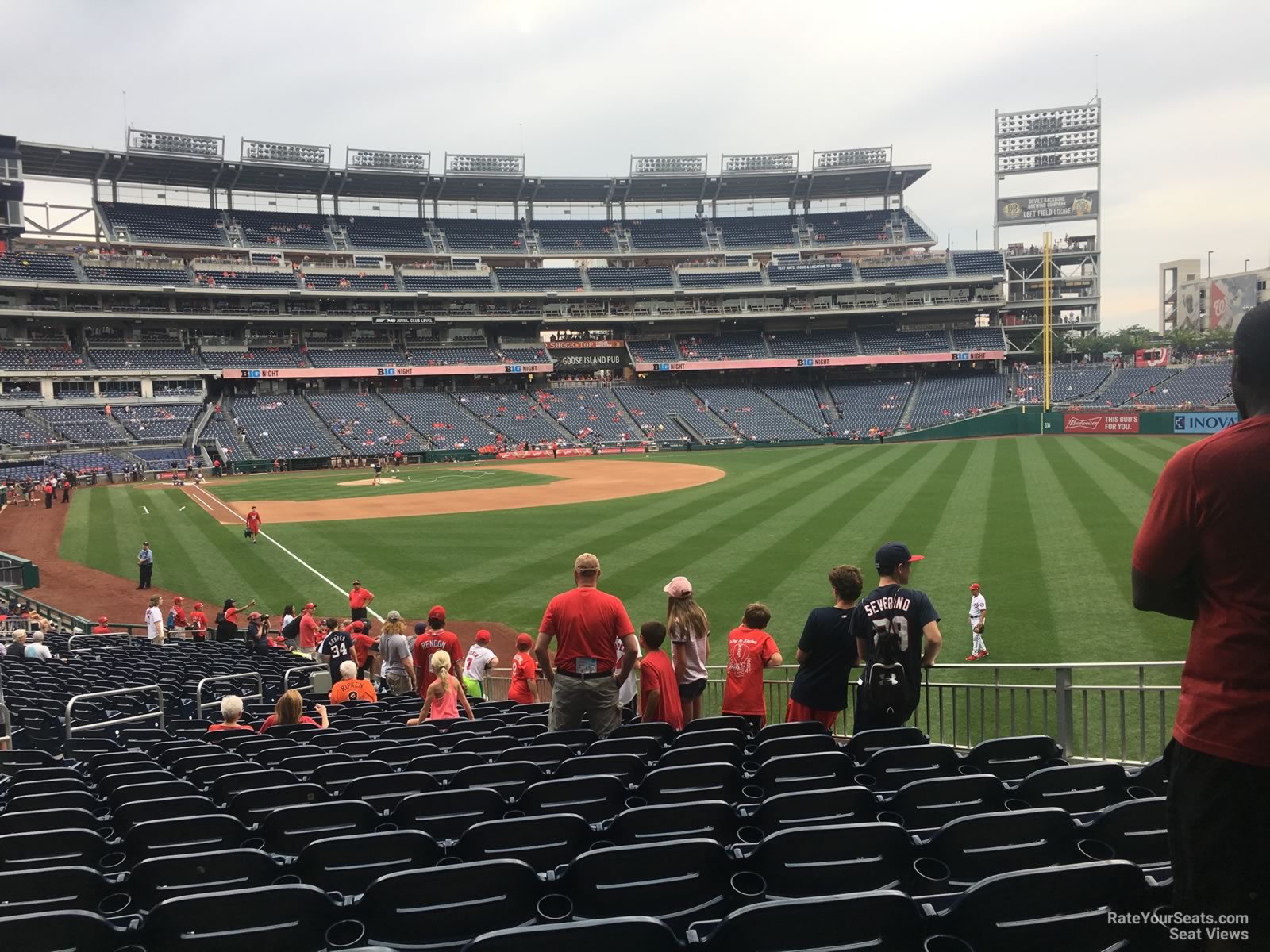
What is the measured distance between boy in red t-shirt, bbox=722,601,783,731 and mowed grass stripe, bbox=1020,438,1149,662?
26.6ft

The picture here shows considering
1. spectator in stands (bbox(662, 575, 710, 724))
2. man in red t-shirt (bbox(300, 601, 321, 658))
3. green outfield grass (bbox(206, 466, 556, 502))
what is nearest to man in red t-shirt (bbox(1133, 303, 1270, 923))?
spectator in stands (bbox(662, 575, 710, 724))

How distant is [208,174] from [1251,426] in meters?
84.9

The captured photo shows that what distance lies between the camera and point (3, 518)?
37.4 m

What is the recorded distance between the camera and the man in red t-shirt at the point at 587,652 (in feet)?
23.5

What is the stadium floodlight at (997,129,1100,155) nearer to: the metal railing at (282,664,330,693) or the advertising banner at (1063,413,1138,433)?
the advertising banner at (1063,413,1138,433)

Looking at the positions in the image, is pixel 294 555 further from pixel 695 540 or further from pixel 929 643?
pixel 929 643

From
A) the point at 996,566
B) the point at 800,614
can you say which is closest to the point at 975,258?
the point at 996,566

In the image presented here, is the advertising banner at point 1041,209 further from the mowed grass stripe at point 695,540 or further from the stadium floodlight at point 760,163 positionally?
the mowed grass stripe at point 695,540

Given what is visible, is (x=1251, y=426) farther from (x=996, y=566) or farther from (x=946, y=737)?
(x=996, y=566)

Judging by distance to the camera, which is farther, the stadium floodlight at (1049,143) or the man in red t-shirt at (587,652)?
the stadium floodlight at (1049,143)

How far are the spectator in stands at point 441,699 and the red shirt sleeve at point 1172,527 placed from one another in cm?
740

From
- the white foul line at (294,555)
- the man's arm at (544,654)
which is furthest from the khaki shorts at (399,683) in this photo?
the man's arm at (544,654)

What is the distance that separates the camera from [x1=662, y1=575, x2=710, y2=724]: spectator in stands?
796cm

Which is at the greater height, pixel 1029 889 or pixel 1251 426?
pixel 1251 426
